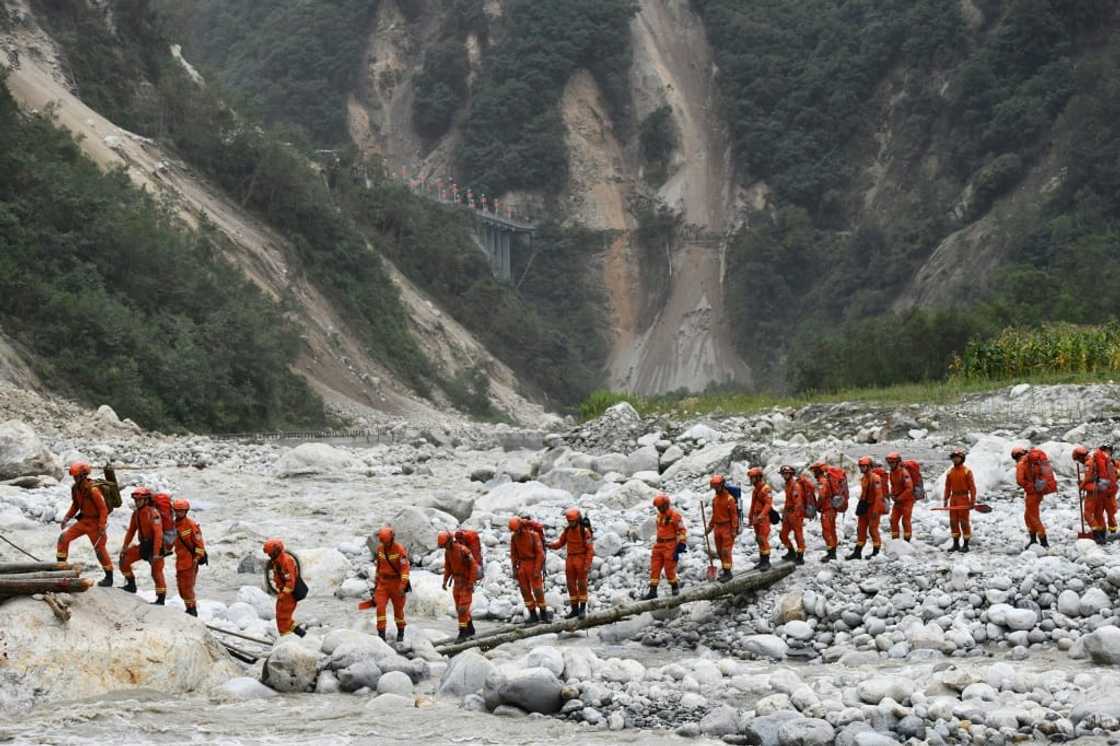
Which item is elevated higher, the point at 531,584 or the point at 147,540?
the point at 147,540

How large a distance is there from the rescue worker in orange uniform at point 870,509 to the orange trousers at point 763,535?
1091 millimetres

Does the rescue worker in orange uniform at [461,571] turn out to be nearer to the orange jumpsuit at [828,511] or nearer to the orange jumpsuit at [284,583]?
the orange jumpsuit at [284,583]

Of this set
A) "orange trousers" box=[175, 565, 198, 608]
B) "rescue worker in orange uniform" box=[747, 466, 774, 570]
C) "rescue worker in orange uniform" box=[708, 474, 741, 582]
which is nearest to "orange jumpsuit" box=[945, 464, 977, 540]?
"rescue worker in orange uniform" box=[747, 466, 774, 570]

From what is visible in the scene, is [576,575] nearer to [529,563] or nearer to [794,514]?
[529,563]

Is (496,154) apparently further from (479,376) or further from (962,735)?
(962,735)

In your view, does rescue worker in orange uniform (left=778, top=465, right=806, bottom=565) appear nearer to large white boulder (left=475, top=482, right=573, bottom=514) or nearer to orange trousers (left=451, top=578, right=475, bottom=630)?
orange trousers (left=451, top=578, right=475, bottom=630)

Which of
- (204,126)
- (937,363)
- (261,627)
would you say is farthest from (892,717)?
(204,126)

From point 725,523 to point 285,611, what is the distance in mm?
5286

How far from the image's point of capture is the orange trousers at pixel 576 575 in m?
15.8

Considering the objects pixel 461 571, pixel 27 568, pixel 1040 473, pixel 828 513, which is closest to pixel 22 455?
pixel 27 568

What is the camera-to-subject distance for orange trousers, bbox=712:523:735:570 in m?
16.3

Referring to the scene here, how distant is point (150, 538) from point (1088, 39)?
84424 mm

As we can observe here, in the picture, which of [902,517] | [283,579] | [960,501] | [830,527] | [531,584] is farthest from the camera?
[902,517]

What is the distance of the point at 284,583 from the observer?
48.5 feet
